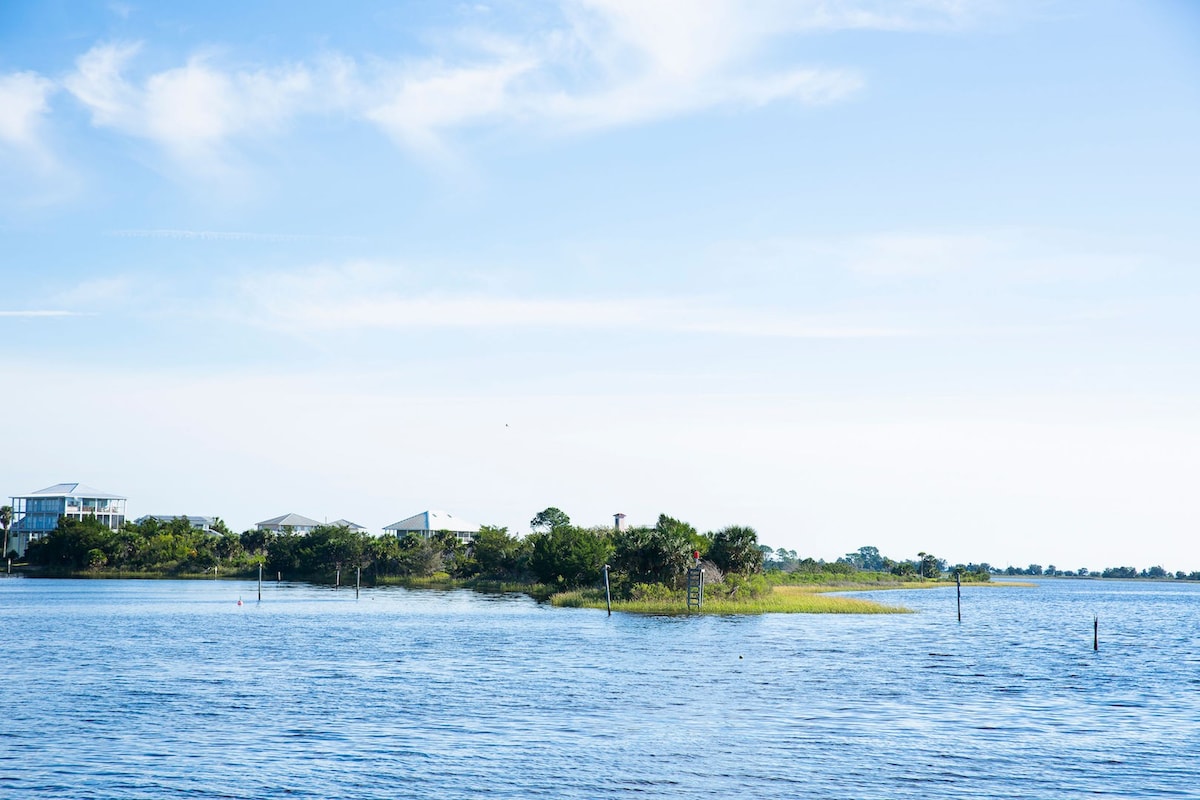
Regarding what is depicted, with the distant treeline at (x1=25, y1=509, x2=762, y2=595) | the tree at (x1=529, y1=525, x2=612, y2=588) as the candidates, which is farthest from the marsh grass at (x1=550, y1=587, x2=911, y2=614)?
the distant treeline at (x1=25, y1=509, x2=762, y2=595)

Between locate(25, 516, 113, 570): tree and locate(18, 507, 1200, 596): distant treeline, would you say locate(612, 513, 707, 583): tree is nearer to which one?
locate(18, 507, 1200, 596): distant treeline

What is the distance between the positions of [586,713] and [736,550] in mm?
64693

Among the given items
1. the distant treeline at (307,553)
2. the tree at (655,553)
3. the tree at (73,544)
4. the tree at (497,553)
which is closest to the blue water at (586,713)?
the tree at (655,553)

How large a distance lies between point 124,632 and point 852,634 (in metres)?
50.5

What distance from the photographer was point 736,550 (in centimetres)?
10175

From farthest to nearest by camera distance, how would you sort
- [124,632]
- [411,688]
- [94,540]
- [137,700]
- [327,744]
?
[94,540] → [124,632] → [411,688] → [137,700] → [327,744]

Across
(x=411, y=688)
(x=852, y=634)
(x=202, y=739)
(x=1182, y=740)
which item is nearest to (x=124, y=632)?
(x=411, y=688)

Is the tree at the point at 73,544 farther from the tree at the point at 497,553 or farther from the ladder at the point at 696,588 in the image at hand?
the ladder at the point at 696,588

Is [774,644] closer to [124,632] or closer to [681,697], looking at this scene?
[681,697]

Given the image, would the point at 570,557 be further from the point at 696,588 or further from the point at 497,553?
the point at 497,553

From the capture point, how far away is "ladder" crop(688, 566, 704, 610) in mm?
90375

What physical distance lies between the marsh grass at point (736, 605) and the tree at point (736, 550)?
3.37 metres

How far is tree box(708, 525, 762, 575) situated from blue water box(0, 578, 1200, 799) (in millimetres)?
24497

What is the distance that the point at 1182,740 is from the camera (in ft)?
116
